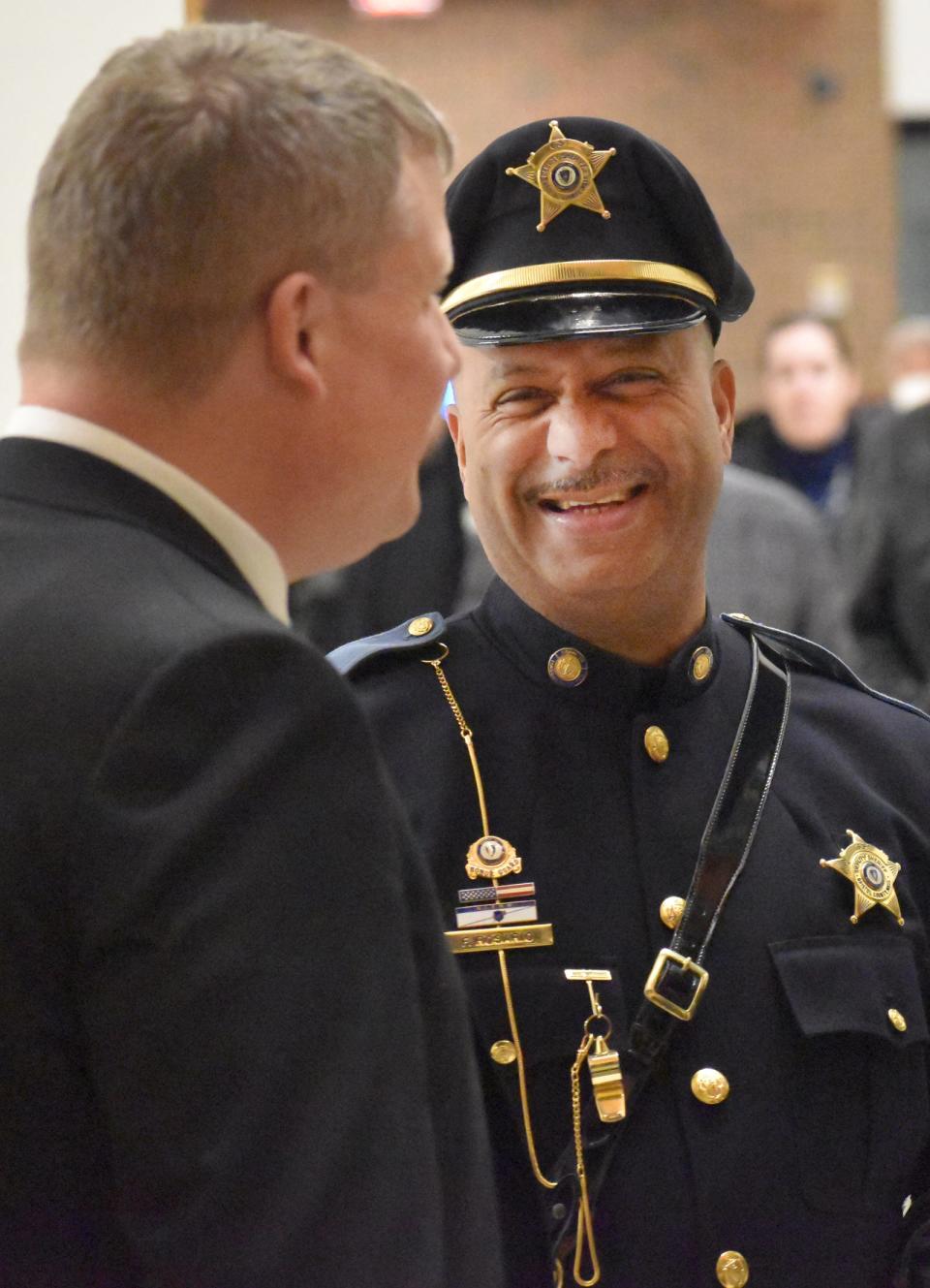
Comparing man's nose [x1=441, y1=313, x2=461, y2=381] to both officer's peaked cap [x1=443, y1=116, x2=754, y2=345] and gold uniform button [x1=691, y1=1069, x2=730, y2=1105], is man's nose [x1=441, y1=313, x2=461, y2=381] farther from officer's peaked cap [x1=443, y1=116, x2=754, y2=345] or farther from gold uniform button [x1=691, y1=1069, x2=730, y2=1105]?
gold uniform button [x1=691, y1=1069, x2=730, y2=1105]

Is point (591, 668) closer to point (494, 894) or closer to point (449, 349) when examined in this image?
point (494, 894)

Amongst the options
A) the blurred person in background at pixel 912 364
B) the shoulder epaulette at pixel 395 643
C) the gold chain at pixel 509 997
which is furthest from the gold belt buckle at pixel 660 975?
the blurred person in background at pixel 912 364

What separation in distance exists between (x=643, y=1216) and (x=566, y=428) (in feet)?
2.23

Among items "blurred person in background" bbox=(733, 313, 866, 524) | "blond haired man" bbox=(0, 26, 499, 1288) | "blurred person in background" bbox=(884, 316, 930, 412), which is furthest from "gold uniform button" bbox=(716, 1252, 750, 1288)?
"blurred person in background" bbox=(884, 316, 930, 412)

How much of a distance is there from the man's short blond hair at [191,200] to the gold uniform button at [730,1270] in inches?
34.4

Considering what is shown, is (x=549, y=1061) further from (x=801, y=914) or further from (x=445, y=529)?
(x=445, y=529)

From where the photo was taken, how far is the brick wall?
7777mm

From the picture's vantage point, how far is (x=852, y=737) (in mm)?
1797

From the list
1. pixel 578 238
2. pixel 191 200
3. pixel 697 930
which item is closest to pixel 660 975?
pixel 697 930

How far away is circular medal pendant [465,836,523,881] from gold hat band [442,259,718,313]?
50 centimetres

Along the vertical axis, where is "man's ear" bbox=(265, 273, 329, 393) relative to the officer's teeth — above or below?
above

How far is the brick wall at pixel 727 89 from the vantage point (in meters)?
7.78

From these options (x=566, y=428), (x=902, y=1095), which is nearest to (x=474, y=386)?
(x=566, y=428)

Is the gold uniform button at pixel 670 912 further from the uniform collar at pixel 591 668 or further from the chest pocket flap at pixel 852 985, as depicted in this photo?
the uniform collar at pixel 591 668
